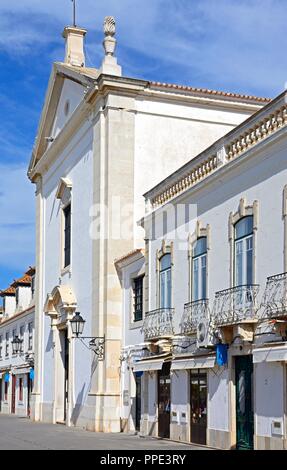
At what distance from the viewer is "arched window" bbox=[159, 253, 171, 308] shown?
21.5 metres

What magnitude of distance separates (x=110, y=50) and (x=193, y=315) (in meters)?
12.0

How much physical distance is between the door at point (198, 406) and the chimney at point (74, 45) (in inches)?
703

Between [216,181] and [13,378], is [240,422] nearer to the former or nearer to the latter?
[216,181]

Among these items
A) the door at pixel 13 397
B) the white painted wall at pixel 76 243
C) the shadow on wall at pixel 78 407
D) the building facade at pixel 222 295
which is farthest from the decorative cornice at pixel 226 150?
the door at pixel 13 397

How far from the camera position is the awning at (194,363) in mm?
18141

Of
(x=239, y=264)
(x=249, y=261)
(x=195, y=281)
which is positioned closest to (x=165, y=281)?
(x=195, y=281)

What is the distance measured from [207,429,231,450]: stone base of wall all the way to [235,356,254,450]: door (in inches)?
13.1

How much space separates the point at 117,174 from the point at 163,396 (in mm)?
8025

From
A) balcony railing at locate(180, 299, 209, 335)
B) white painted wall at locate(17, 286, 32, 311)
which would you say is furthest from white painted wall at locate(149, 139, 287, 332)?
white painted wall at locate(17, 286, 32, 311)

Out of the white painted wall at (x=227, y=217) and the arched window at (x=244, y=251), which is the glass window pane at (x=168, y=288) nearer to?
the white painted wall at (x=227, y=217)

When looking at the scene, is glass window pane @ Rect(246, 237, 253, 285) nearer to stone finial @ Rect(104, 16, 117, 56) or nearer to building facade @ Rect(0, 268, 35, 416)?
stone finial @ Rect(104, 16, 117, 56)

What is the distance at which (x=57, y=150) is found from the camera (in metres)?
33.7

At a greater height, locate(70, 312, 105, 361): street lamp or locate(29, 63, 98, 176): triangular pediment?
locate(29, 63, 98, 176): triangular pediment
